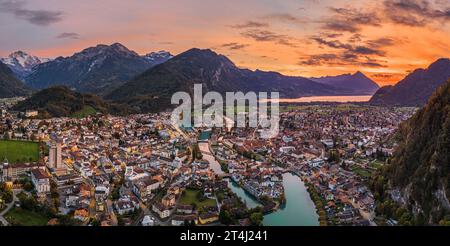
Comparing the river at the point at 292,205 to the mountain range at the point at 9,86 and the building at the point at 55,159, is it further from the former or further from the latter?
the mountain range at the point at 9,86

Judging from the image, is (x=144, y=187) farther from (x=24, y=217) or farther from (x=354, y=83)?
(x=354, y=83)

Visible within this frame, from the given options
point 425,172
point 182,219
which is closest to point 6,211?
point 182,219

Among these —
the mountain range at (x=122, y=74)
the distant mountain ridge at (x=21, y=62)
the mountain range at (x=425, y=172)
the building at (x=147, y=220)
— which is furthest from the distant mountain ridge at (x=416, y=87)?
the distant mountain ridge at (x=21, y=62)

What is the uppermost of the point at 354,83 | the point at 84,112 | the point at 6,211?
the point at 354,83

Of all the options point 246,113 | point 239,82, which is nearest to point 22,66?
point 239,82

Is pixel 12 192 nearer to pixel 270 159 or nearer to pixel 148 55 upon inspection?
pixel 270 159

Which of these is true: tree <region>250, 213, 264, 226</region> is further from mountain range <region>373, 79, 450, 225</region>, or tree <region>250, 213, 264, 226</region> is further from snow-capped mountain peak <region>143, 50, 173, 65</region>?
snow-capped mountain peak <region>143, 50, 173, 65</region>

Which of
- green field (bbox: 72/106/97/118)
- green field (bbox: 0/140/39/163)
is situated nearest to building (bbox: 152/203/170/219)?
green field (bbox: 0/140/39/163)
